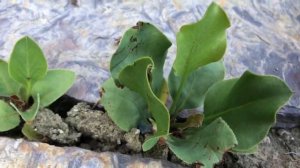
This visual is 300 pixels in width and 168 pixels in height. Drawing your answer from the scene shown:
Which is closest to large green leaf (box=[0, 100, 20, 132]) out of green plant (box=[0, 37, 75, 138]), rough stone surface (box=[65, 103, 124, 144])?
green plant (box=[0, 37, 75, 138])

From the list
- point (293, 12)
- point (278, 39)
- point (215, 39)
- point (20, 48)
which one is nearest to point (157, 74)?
point (215, 39)

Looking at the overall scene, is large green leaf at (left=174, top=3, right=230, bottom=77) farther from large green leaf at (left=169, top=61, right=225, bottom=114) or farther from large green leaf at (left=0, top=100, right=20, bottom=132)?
large green leaf at (left=0, top=100, right=20, bottom=132)

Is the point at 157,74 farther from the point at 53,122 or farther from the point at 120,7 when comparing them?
the point at 120,7

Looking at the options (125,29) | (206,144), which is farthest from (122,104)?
(125,29)

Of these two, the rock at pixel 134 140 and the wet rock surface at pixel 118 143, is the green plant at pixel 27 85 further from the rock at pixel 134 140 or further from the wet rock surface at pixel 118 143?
the rock at pixel 134 140

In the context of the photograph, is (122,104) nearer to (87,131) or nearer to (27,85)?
(87,131)

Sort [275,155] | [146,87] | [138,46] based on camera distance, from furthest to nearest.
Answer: [275,155] < [138,46] < [146,87]
